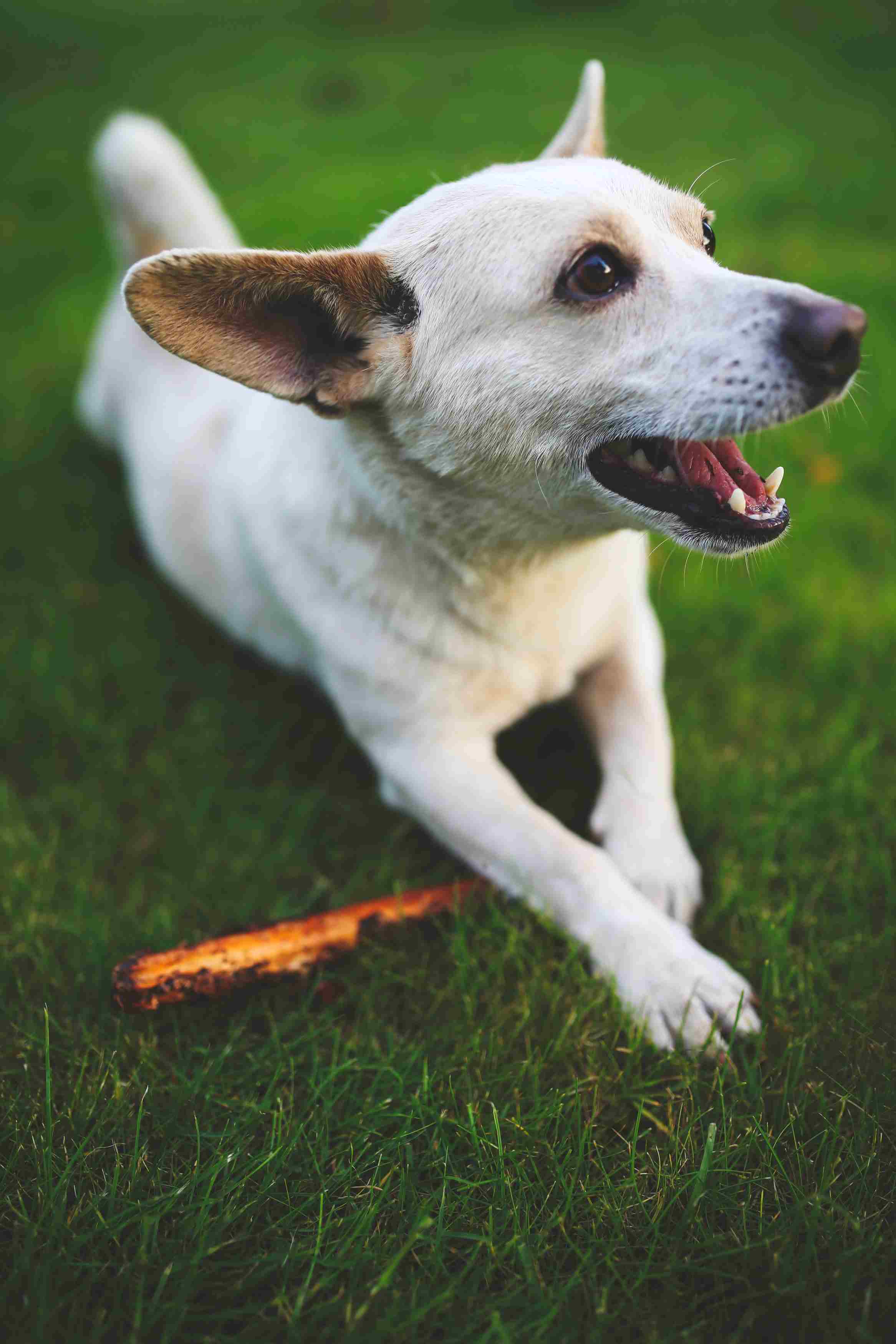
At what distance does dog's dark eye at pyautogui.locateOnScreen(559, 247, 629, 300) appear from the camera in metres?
1.92

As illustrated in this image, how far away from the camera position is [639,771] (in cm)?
247

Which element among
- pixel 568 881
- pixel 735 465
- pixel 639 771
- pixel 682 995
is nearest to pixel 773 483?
pixel 735 465

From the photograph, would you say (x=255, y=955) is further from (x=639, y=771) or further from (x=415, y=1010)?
(x=639, y=771)

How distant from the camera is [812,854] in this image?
7.99 feet

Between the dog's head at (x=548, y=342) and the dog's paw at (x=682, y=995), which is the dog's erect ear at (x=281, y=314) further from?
the dog's paw at (x=682, y=995)

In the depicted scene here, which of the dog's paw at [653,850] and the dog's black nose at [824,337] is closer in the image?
the dog's black nose at [824,337]

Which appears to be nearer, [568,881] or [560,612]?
[568,881]

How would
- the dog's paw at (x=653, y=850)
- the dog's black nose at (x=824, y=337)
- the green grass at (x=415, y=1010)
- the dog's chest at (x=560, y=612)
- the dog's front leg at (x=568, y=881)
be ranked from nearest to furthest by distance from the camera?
the green grass at (x=415, y=1010)
the dog's black nose at (x=824, y=337)
the dog's front leg at (x=568, y=881)
the dog's paw at (x=653, y=850)
the dog's chest at (x=560, y=612)

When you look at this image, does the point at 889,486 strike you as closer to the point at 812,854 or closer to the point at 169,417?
the point at 812,854

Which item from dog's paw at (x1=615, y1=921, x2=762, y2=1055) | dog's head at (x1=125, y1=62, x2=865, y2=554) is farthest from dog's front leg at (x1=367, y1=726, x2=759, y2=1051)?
dog's head at (x1=125, y1=62, x2=865, y2=554)

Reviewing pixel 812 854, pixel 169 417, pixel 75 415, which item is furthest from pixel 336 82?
pixel 812 854

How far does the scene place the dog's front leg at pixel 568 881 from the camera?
1.98m

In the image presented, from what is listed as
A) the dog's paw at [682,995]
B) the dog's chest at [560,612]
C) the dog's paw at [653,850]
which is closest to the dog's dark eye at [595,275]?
the dog's chest at [560,612]

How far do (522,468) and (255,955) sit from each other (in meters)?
1.17
